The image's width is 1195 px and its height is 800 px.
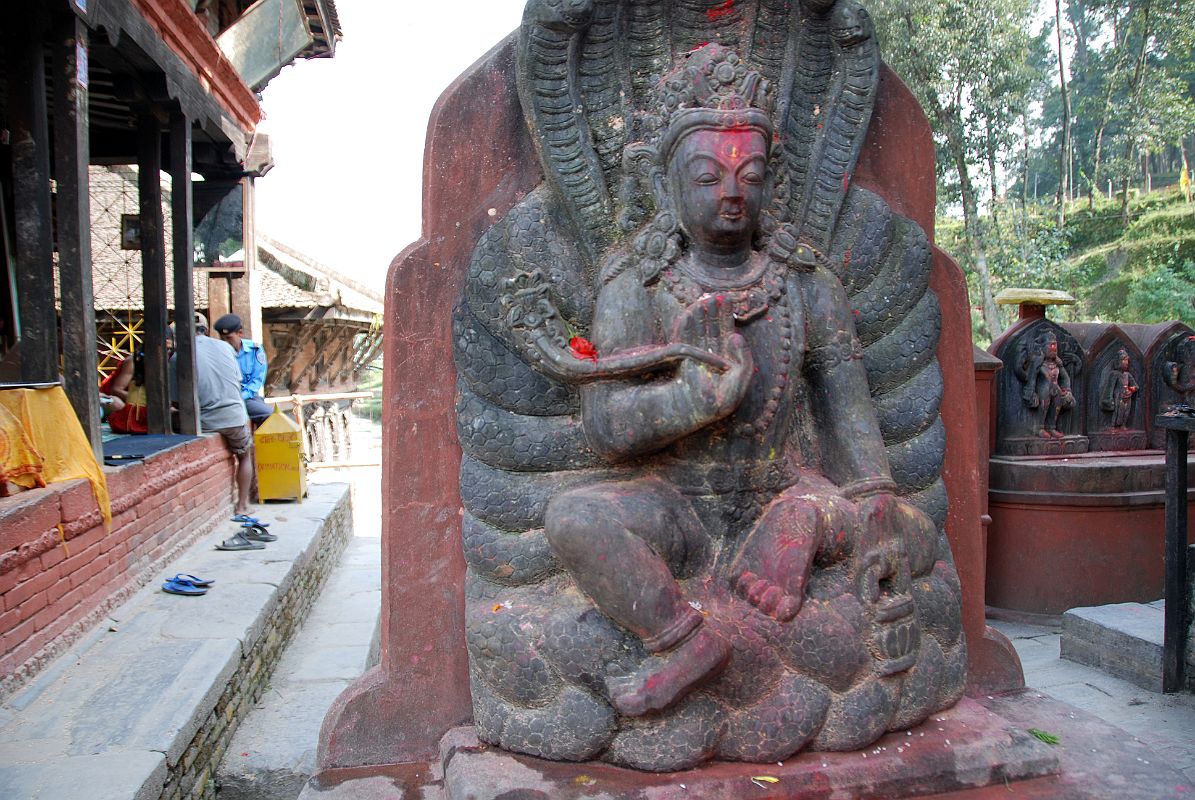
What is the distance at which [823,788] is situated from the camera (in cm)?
205

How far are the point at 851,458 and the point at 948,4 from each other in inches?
496

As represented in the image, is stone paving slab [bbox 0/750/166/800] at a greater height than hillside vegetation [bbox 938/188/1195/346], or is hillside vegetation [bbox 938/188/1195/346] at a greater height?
hillside vegetation [bbox 938/188/1195/346]

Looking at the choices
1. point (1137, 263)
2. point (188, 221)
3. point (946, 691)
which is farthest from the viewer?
point (1137, 263)

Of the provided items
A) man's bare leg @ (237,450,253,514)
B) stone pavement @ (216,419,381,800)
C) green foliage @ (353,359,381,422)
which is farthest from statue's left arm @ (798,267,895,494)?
green foliage @ (353,359,381,422)

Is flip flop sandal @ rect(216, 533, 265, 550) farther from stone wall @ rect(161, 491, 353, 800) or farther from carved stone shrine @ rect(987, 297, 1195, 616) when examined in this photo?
carved stone shrine @ rect(987, 297, 1195, 616)

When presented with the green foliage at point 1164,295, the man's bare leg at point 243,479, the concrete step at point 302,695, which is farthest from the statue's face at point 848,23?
the green foliage at point 1164,295

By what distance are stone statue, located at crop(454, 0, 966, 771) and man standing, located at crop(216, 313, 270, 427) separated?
676 cm

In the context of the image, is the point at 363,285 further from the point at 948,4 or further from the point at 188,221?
the point at 948,4

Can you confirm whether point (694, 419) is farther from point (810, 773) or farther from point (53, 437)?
point (53, 437)

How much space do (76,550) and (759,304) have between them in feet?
13.2

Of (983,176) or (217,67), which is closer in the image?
→ (217,67)

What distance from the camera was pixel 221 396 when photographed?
26.1ft

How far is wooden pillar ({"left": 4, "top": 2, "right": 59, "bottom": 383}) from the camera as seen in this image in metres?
5.09

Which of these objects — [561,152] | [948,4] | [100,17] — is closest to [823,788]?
[561,152]
